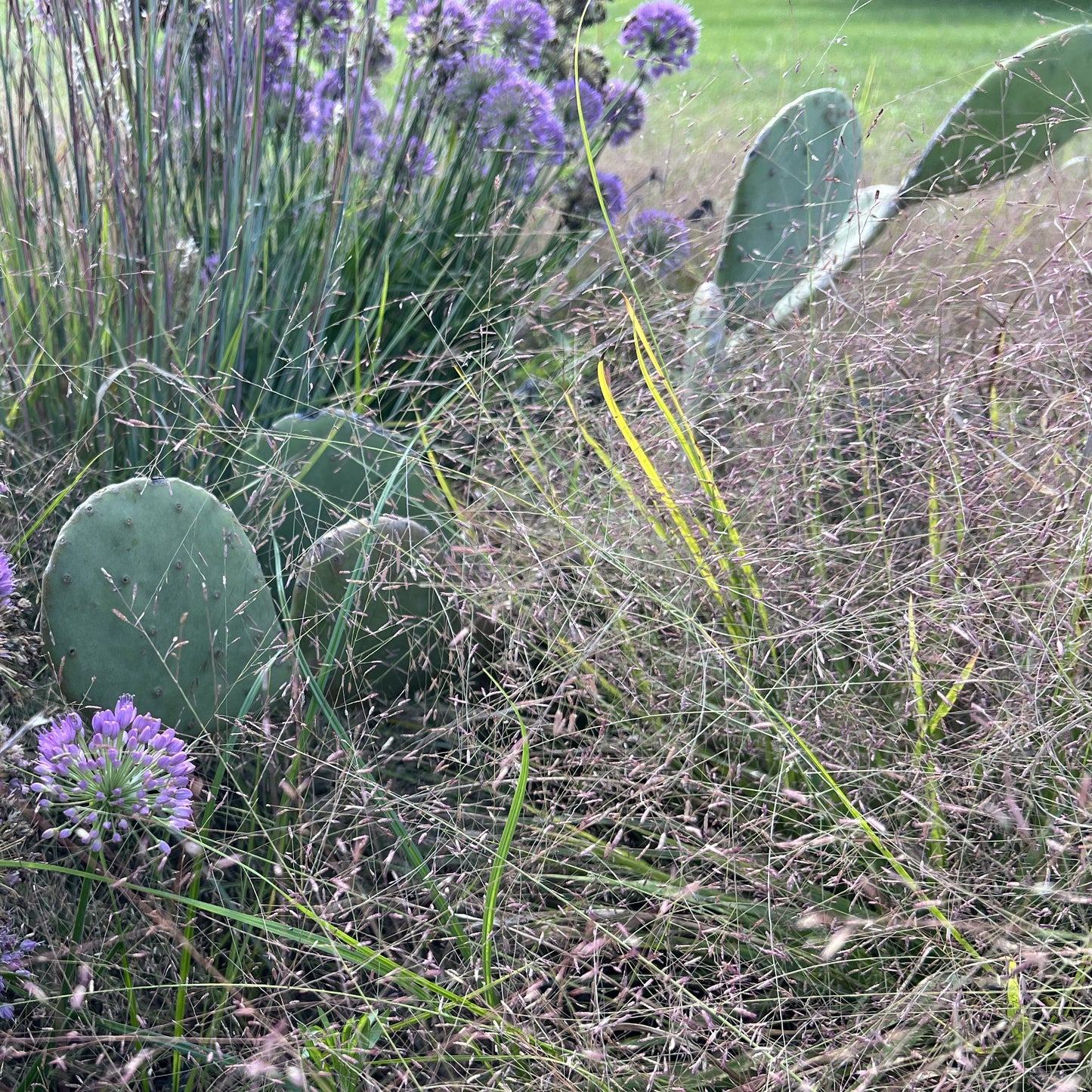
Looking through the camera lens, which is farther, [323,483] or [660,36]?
[660,36]

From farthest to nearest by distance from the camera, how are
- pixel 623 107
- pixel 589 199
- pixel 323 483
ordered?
pixel 589 199 → pixel 623 107 → pixel 323 483

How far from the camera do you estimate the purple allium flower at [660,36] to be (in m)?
2.04

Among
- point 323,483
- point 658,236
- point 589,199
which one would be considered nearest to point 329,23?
point 589,199

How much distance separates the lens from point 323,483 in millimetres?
1515

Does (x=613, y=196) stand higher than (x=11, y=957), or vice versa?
(x=613, y=196)

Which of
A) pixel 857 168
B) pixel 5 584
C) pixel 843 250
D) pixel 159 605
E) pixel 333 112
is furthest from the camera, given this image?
pixel 333 112

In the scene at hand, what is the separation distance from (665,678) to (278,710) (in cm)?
47

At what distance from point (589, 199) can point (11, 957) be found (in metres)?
1.81

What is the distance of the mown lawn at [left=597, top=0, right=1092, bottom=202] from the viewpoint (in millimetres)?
2092

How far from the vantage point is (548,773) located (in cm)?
121

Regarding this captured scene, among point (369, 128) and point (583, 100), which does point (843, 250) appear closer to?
point (583, 100)

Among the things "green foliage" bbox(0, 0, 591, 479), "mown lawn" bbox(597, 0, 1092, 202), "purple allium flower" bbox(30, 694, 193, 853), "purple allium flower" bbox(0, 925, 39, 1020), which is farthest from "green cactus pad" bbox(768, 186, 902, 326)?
"purple allium flower" bbox(0, 925, 39, 1020)

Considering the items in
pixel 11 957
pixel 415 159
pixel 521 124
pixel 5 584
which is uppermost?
pixel 521 124

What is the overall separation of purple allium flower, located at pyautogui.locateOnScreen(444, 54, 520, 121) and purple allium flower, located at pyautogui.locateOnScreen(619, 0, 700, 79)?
9.7 inches
